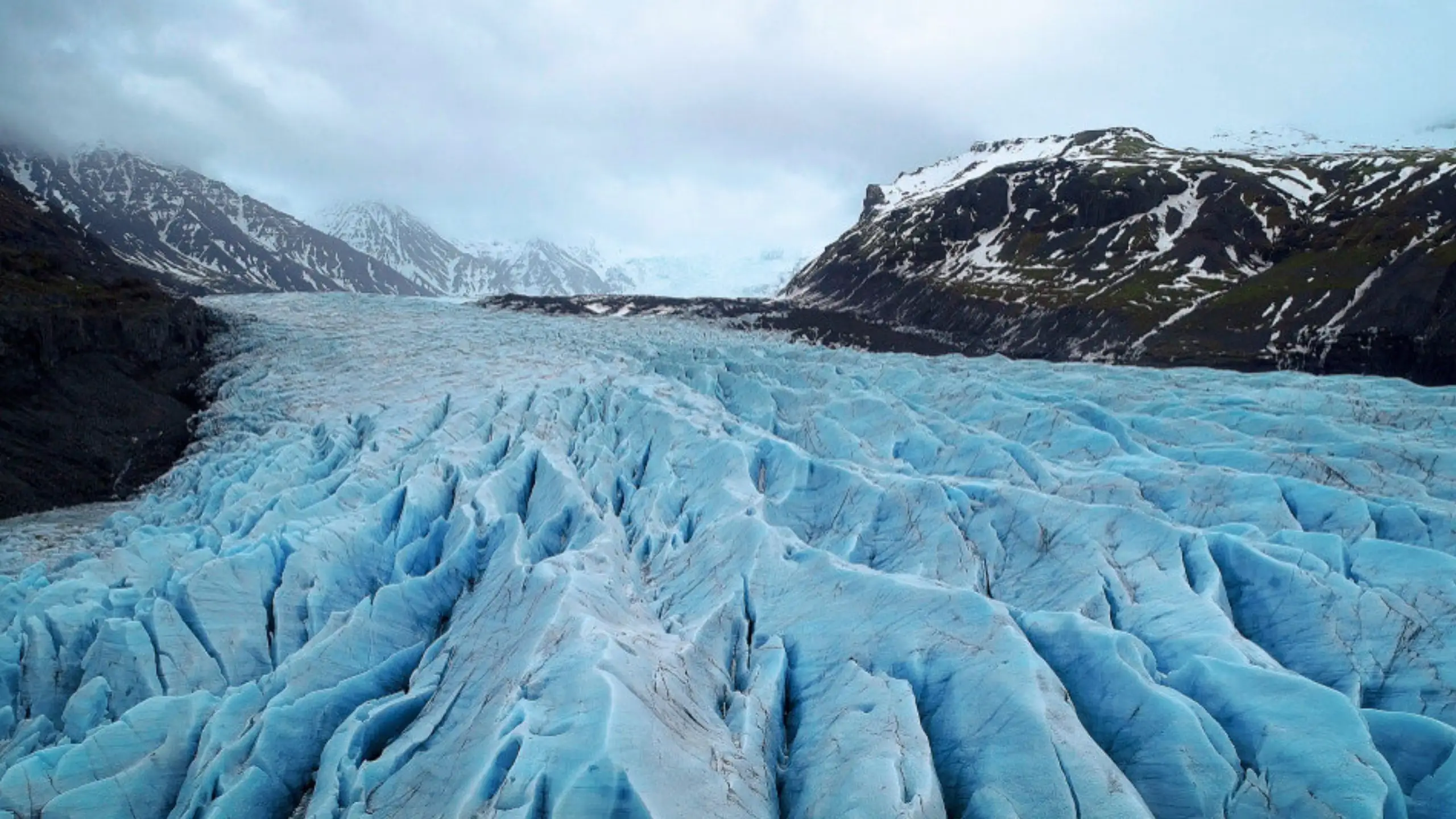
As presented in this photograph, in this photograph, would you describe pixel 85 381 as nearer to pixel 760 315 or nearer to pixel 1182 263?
pixel 760 315

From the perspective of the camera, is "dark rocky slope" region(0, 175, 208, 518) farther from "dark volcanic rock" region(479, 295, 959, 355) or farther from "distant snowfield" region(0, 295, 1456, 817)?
"dark volcanic rock" region(479, 295, 959, 355)

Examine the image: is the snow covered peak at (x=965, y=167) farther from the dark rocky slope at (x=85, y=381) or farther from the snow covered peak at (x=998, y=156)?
A: the dark rocky slope at (x=85, y=381)

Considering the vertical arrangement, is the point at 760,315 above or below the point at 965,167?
below

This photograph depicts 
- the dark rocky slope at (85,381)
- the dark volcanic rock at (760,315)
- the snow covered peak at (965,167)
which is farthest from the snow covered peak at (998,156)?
the dark rocky slope at (85,381)

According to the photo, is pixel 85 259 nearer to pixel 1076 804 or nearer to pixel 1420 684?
pixel 1076 804

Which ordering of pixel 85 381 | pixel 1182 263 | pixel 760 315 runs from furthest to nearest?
pixel 760 315, pixel 1182 263, pixel 85 381

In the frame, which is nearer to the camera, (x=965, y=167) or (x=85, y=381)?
Answer: (x=85, y=381)

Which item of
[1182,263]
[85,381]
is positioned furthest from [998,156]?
[85,381]

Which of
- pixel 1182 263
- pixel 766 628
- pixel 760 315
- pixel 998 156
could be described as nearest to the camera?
pixel 766 628
